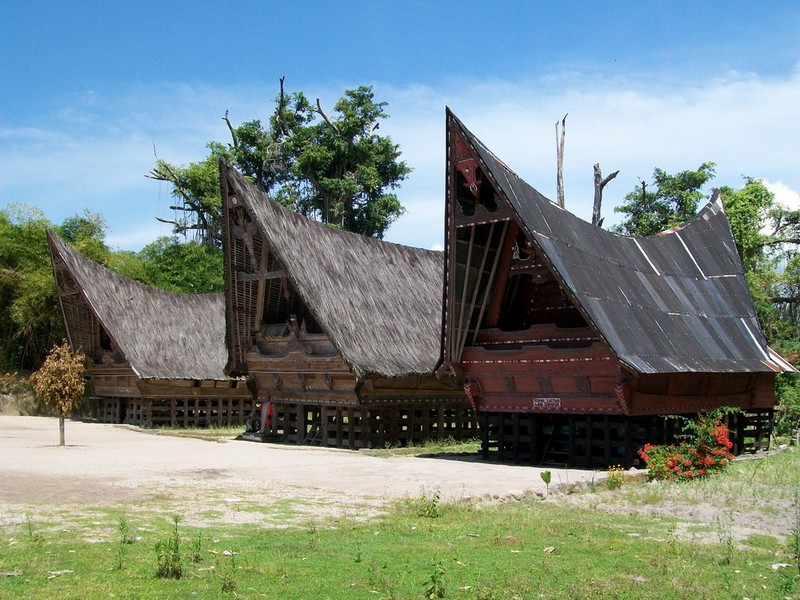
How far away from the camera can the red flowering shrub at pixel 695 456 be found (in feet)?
48.0

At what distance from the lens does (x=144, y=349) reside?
3256cm

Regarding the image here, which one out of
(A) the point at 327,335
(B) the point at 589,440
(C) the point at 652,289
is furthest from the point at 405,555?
(A) the point at 327,335

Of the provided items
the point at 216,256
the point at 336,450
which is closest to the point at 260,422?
the point at 336,450

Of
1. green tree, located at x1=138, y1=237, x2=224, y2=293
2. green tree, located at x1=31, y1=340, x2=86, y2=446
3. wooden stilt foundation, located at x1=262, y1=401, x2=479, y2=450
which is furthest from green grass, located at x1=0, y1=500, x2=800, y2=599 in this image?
green tree, located at x1=138, y1=237, x2=224, y2=293

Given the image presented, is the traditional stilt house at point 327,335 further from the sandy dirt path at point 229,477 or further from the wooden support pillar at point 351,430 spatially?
the sandy dirt path at point 229,477

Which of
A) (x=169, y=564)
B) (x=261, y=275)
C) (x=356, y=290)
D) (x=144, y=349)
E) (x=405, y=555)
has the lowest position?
(x=405, y=555)

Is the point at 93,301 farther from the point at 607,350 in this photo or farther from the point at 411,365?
the point at 607,350

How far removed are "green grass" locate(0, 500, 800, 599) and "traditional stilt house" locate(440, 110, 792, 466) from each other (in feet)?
21.1

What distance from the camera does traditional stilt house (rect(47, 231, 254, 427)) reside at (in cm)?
3222

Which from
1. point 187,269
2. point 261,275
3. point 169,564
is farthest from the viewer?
point 187,269

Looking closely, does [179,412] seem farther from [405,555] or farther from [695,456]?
[405,555]

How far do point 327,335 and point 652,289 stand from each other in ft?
27.2

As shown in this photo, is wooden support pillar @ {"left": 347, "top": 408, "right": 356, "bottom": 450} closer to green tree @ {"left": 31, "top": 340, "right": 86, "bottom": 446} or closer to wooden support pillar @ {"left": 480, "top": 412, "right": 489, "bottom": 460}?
wooden support pillar @ {"left": 480, "top": 412, "right": 489, "bottom": 460}

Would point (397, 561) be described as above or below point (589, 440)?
below
